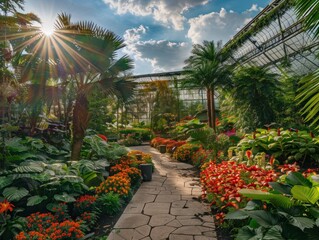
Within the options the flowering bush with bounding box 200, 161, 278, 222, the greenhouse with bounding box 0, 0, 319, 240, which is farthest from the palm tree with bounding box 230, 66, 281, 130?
the flowering bush with bounding box 200, 161, 278, 222

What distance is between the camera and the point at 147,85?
789 inches

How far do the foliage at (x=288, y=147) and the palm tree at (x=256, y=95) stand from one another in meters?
3.35

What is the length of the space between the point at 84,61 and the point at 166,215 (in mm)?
3705

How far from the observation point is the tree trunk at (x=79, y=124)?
18.2 feet

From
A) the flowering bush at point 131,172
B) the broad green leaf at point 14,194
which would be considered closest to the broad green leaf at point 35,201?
the broad green leaf at point 14,194

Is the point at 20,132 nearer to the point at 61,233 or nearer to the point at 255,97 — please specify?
the point at 61,233

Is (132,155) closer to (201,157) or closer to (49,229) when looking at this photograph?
(201,157)

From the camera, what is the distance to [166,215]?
373cm

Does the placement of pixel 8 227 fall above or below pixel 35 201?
below

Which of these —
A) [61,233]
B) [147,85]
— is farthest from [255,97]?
[147,85]

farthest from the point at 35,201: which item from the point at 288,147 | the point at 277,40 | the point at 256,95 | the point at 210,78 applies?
the point at 277,40

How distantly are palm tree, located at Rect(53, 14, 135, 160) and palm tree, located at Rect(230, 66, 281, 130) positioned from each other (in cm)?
514

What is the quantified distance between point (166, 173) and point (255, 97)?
4533 millimetres

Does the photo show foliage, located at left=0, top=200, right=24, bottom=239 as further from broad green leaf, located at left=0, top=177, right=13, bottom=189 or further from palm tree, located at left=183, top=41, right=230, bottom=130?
palm tree, located at left=183, top=41, right=230, bottom=130
